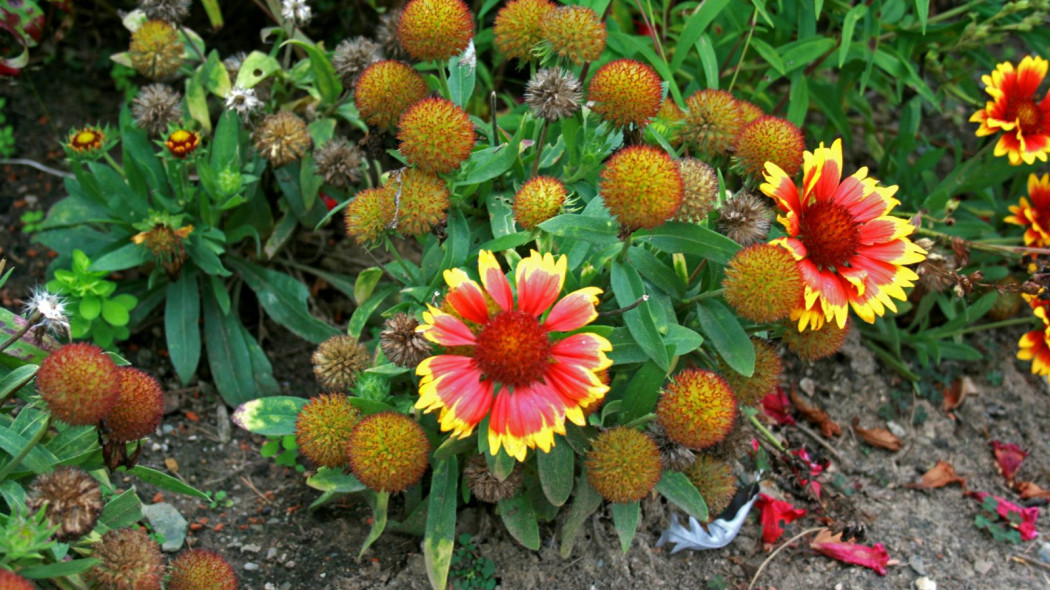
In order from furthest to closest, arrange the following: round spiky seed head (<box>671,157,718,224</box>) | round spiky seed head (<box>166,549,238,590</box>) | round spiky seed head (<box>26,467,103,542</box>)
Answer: round spiky seed head (<box>671,157,718,224</box>), round spiky seed head (<box>166,549,238,590</box>), round spiky seed head (<box>26,467,103,542</box>)

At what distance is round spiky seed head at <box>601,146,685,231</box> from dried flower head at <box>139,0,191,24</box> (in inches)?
58.5

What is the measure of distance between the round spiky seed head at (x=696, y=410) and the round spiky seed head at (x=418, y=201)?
0.60 meters

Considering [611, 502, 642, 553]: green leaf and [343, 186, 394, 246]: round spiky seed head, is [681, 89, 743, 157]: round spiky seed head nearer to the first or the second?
[343, 186, 394, 246]: round spiky seed head

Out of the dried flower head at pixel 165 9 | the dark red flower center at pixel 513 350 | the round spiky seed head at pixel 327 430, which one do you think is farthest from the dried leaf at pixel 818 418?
the dried flower head at pixel 165 9

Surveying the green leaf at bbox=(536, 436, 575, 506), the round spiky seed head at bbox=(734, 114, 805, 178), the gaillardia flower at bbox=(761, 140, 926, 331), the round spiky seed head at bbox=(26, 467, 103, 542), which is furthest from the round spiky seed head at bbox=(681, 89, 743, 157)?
the round spiky seed head at bbox=(26, 467, 103, 542)

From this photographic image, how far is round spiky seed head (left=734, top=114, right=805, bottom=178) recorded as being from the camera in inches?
79.7

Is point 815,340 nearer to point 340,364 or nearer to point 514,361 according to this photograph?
point 514,361

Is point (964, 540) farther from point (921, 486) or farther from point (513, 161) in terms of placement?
point (513, 161)

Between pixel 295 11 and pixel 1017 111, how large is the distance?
6.76 ft

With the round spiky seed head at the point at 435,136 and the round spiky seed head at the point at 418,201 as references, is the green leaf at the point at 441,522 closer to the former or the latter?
the round spiky seed head at the point at 418,201

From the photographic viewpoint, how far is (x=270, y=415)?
219 centimetres

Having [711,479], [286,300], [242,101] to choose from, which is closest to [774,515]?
[711,479]

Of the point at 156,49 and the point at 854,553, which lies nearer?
the point at 854,553

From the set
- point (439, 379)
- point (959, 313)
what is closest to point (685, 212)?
point (439, 379)
